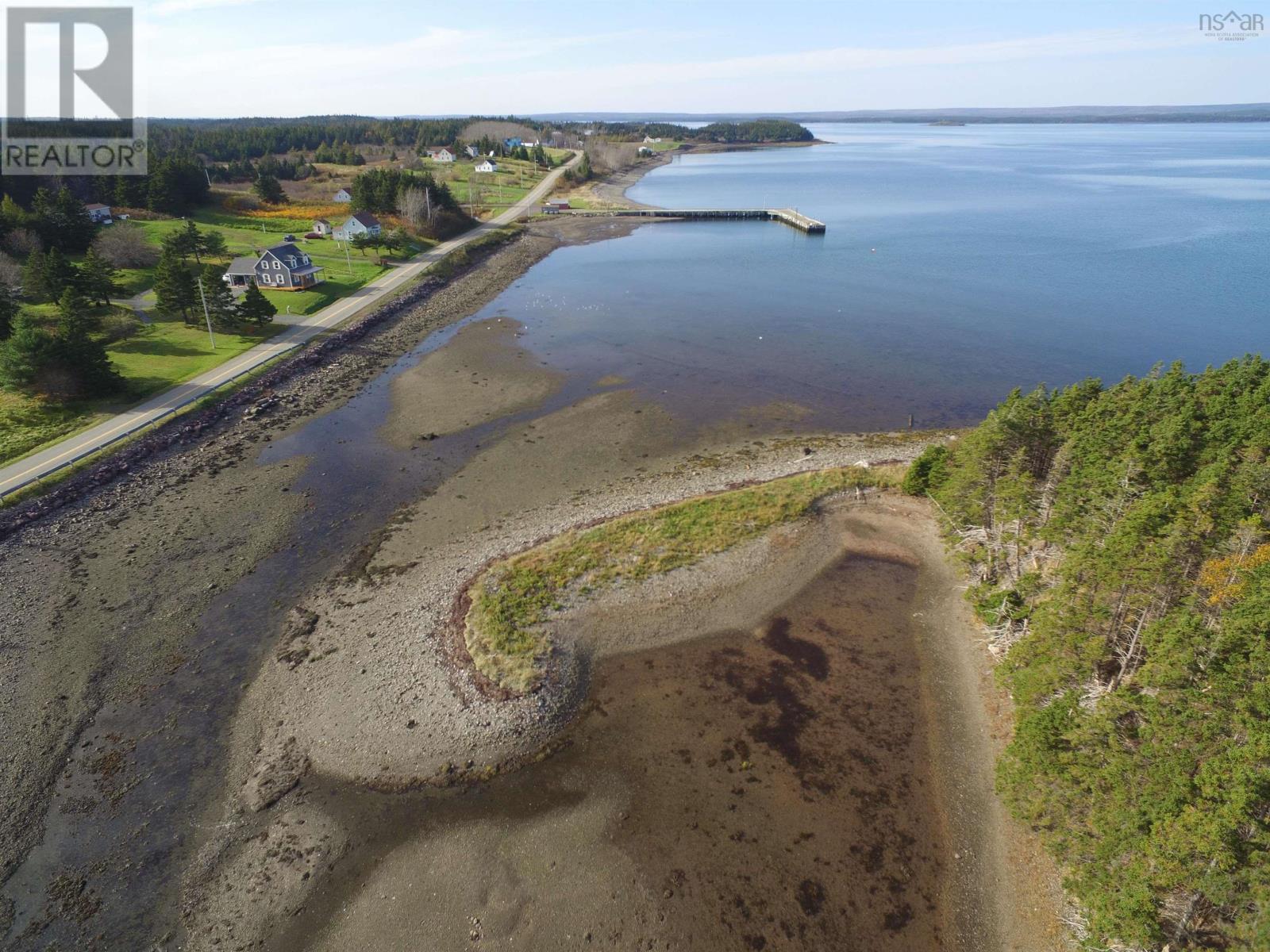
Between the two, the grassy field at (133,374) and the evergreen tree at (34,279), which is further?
the evergreen tree at (34,279)

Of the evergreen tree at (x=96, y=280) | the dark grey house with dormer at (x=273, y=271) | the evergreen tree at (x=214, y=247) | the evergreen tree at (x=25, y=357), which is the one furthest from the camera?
the evergreen tree at (x=214, y=247)

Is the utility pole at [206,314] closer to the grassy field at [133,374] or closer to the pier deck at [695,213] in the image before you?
the grassy field at [133,374]

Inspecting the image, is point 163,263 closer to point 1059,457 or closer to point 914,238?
point 1059,457

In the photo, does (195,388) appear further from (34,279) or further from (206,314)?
(34,279)

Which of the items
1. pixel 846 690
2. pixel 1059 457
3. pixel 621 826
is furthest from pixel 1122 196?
pixel 621 826

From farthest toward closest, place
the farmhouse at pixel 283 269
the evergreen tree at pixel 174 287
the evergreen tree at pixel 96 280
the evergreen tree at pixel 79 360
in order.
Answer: the farmhouse at pixel 283 269 → the evergreen tree at pixel 174 287 → the evergreen tree at pixel 96 280 → the evergreen tree at pixel 79 360

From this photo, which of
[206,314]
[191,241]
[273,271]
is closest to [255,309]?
[206,314]

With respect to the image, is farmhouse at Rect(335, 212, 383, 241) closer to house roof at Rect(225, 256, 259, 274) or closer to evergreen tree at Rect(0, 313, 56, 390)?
house roof at Rect(225, 256, 259, 274)

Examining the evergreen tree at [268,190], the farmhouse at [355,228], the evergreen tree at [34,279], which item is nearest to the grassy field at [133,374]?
the evergreen tree at [34,279]
